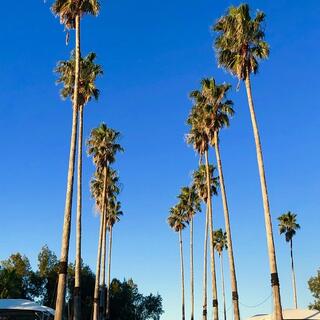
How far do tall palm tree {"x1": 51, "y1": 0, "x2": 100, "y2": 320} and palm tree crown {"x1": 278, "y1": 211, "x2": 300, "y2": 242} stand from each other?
57.8 m

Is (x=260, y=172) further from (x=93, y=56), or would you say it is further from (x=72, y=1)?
(x=93, y=56)

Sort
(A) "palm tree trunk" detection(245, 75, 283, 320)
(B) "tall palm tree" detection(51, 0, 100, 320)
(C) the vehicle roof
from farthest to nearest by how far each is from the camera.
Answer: (C) the vehicle roof, (A) "palm tree trunk" detection(245, 75, 283, 320), (B) "tall palm tree" detection(51, 0, 100, 320)

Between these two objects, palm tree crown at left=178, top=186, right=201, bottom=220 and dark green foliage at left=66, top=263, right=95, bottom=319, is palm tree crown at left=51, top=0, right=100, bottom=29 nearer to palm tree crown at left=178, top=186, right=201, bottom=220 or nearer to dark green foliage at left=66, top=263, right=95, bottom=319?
palm tree crown at left=178, top=186, right=201, bottom=220

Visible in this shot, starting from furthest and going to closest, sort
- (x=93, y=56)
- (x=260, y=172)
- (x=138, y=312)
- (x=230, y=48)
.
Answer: (x=138, y=312) < (x=93, y=56) < (x=230, y=48) < (x=260, y=172)

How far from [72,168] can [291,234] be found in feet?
214

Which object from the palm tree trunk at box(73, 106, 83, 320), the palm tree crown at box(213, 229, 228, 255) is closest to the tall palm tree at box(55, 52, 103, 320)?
the palm tree trunk at box(73, 106, 83, 320)

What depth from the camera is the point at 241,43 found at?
31.4m

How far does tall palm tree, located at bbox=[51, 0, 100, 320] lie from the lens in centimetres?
2201

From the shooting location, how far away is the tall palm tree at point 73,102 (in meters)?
22.0

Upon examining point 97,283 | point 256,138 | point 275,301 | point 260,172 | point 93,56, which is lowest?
point 275,301

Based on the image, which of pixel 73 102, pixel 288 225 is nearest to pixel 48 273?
pixel 288 225

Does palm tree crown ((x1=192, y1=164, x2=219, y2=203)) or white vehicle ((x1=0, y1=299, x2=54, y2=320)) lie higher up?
palm tree crown ((x1=192, y1=164, x2=219, y2=203))

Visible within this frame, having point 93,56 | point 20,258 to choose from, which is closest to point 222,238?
point 20,258

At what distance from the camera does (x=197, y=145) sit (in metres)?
47.8
